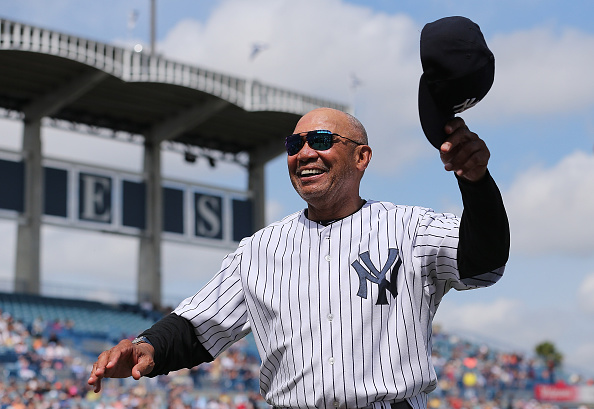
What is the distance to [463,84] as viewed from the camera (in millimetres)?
2635

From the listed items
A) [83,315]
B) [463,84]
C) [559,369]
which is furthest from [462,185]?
[559,369]

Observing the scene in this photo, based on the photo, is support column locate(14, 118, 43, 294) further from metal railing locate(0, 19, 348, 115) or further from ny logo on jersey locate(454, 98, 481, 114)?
ny logo on jersey locate(454, 98, 481, 114)

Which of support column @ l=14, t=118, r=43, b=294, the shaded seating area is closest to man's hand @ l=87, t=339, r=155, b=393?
the shaded seating area

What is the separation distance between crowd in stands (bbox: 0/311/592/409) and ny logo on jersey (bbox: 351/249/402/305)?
44.0 ft

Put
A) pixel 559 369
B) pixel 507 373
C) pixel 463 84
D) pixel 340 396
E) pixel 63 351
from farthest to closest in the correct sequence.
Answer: pixel 559 369, pixel 507 373, pixel 63 351, pixel 340 396, pixel 463 84

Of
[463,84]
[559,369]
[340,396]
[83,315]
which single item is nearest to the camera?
[463,84]

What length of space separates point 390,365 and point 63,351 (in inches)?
706

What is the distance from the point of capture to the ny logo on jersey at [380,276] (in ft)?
10.8

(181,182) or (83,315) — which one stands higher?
(181,182)

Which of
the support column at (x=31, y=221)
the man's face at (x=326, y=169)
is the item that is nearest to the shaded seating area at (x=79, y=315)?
the support column at (x=31, y=221)

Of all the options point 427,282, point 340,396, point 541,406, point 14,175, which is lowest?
point 541,406

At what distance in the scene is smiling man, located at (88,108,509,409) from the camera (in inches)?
127

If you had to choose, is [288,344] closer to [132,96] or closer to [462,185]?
[462,185]

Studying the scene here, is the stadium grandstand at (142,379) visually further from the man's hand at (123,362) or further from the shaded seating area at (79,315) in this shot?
the man's hand at (123,362)
